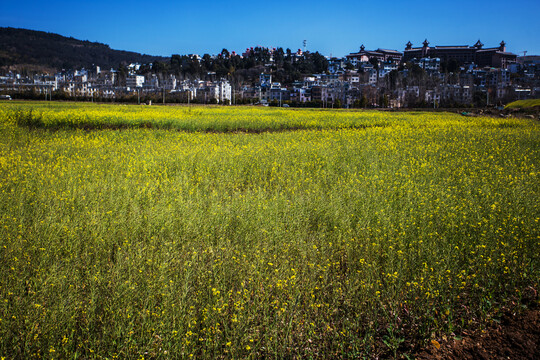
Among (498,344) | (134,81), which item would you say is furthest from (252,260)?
(134,81)

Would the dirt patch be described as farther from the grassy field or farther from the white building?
the white building

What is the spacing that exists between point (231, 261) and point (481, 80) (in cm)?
17970

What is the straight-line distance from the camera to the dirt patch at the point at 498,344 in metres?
3.54

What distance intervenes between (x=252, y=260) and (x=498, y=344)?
300 cm

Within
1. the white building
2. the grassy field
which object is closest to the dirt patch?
the grassy field

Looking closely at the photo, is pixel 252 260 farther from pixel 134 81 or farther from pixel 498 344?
pixel 134 81

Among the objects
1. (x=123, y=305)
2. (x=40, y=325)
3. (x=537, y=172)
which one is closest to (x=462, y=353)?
(x=123, y=305)

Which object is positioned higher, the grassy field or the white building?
the white building

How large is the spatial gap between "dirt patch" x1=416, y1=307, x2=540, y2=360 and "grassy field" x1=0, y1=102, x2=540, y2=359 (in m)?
0.16

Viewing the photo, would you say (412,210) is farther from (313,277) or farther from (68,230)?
(68,230)

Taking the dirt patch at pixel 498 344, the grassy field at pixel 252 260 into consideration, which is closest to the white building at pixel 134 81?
the grassy field at pixel 252 260

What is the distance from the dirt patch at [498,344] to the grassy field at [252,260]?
0.53 ft

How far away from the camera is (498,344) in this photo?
3.70 meters

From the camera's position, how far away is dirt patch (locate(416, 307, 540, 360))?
11.6 feet
